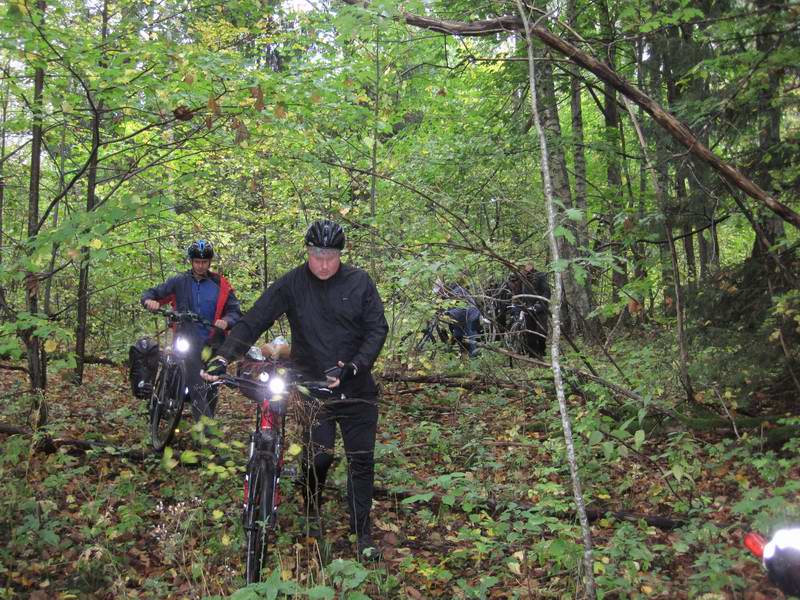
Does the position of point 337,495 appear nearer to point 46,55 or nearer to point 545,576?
point 545,576

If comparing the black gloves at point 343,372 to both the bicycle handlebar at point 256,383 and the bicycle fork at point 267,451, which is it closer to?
the bicycle handlebar at point 256,383

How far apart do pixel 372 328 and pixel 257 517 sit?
5.24 feet

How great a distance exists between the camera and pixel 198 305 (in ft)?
24.9

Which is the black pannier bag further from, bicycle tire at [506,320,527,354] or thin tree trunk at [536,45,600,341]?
thin tree trunk at [536,45,600,341]

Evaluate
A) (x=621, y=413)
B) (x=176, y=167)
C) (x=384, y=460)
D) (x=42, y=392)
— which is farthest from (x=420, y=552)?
(x=176, y=167)

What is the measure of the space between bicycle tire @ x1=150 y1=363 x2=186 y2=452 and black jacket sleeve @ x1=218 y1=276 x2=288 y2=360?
249 centimetres

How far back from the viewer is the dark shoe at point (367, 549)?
486cm

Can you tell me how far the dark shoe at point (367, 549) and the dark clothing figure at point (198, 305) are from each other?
10.0 ft

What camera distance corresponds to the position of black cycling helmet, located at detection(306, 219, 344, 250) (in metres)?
4.94

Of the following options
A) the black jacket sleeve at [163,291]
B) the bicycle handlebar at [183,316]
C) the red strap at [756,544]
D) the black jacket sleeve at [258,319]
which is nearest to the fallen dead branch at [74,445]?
the bicycle handlebar at [183,316]

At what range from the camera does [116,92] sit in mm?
6516

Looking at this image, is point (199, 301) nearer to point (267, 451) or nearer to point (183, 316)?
point (183, 316)

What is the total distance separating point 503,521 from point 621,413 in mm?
2856

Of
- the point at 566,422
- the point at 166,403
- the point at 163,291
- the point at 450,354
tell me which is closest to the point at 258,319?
the point at 566,422
